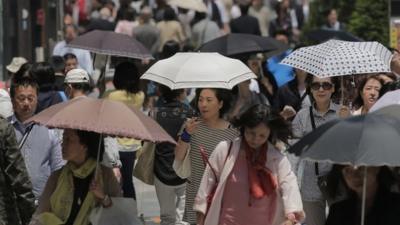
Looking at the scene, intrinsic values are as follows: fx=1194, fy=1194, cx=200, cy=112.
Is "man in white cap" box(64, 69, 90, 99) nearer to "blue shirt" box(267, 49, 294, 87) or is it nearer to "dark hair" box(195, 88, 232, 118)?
"dark hair" box(195, 88, 232, 118)

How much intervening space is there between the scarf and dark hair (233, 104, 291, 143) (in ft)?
0.34

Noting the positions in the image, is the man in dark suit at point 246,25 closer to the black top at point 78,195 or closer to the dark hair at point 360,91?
the dark hair at point 360,91

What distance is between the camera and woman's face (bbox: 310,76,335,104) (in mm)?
8812

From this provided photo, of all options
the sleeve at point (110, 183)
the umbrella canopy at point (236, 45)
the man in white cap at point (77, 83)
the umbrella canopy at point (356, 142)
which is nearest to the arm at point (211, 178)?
the sleeve at point (110, 183)

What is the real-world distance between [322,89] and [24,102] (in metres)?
2.21

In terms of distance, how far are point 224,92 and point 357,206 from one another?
279 cm

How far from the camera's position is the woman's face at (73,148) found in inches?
281

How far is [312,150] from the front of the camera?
574 centimetres

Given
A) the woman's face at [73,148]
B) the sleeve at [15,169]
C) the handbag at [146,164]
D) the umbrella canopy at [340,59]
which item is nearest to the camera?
the woman's face at [73,148]

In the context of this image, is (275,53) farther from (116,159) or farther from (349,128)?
(349,128)

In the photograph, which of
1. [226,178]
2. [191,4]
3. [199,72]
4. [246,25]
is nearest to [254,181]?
[226,178]

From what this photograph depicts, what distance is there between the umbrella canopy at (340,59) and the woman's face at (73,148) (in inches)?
96.8

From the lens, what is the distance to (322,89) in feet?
29.2

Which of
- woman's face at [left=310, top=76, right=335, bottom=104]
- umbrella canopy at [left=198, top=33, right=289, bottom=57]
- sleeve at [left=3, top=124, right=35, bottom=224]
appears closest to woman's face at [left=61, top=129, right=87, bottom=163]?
sleeve at [left=3, top=124, right=35, bottom=224]
